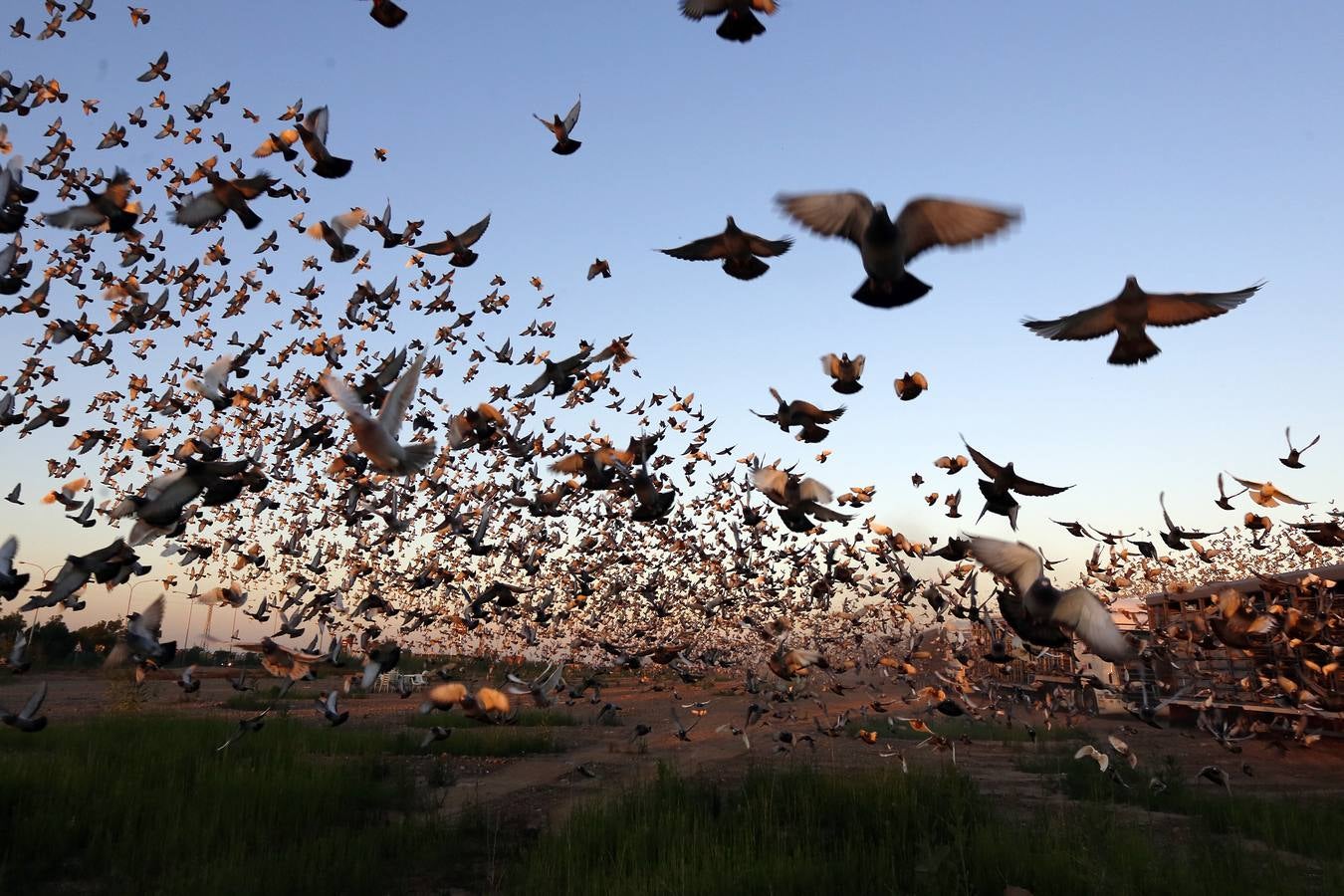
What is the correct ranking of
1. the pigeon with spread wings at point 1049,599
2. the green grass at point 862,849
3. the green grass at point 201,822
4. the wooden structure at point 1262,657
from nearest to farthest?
the pigeon with spread wings at point 1049,599, the green grass at point 862,849, the green grass at point 201,822, the wooden structure at point 1262,657

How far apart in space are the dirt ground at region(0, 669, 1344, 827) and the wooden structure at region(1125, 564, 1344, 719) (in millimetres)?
1397

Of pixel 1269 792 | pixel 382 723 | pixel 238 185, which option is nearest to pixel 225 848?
pixel 238 185

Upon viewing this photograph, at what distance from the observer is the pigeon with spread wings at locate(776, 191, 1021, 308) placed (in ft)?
18.4

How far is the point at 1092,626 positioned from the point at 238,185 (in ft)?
30.1

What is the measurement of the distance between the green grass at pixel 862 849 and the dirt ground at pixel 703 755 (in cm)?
237

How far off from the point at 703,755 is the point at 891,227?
1613 cm

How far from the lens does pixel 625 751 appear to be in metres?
19.3

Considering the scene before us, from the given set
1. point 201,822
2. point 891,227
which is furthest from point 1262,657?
point 201,822

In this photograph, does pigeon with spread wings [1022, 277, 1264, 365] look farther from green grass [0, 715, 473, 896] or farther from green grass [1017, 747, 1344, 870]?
green grass [0, 715, 473, 896]

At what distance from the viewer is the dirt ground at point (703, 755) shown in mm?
14355

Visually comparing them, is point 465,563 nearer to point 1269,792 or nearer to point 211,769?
point 211,769

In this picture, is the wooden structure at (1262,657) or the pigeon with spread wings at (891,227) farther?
the wooden structure at (1262,657)

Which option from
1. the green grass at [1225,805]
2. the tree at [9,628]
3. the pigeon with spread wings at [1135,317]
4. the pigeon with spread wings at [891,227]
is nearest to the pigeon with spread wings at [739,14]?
the pigeon with spread wings at [891,227]

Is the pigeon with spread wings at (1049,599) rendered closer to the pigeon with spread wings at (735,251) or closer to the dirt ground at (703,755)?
the pigeon with spread wings at (735,251)
